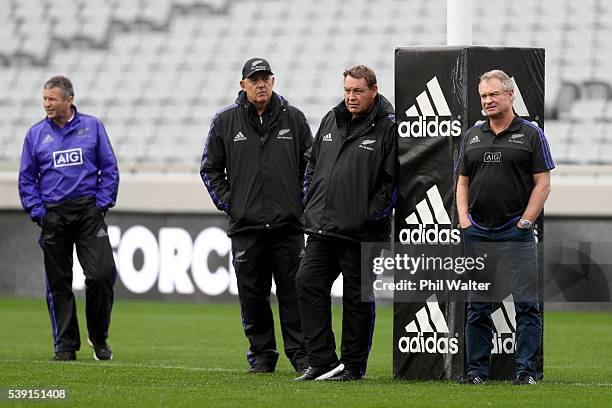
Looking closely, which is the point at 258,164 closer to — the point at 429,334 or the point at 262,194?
the point at 262,194

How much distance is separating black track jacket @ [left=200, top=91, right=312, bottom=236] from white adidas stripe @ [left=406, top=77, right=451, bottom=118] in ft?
3.07

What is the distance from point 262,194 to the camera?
861cm

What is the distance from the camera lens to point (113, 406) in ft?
22.0

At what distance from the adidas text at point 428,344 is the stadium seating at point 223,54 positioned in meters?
9.65

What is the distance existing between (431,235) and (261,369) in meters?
1.54

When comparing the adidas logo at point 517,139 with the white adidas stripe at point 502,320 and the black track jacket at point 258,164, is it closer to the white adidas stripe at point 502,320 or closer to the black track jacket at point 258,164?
the white adidas stripe at point 502,320

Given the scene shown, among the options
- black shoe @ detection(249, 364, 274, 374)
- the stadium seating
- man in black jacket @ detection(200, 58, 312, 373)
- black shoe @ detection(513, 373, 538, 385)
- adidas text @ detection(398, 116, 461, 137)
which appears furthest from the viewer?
the stadium seating

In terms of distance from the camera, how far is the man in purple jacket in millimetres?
9781

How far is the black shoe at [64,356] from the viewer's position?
978 cm

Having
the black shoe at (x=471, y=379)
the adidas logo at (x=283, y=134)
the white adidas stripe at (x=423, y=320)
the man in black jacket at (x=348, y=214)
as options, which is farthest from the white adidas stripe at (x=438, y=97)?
the black shoe at (x=471, y=379)

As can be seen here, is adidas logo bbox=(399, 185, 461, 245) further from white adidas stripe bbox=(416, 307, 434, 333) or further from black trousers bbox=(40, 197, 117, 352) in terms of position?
black trousers bbox=(40, 197, 117, 352)

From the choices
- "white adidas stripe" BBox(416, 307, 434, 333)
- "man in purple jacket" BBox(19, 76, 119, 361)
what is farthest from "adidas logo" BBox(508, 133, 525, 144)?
"man in purple jacket" BBox(19, 76, 119, 361)

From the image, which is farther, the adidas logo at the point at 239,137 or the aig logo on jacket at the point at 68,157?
the aig logo on jacket at the point at 68,157

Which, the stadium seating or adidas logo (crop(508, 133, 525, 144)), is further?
the stadium seating
